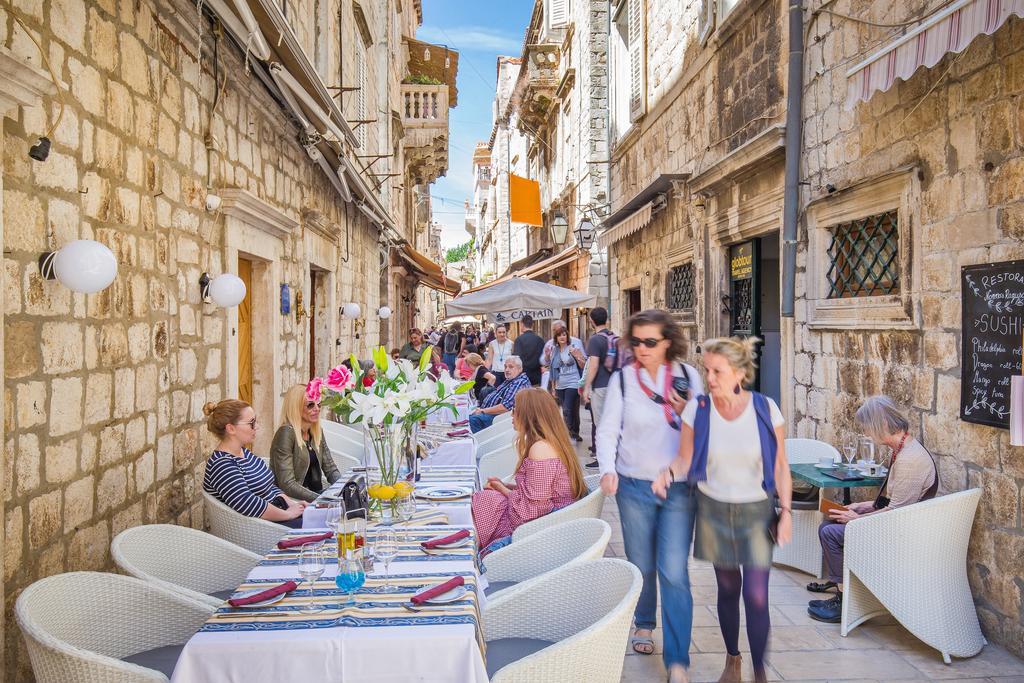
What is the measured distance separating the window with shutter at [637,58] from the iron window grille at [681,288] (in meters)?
2.83

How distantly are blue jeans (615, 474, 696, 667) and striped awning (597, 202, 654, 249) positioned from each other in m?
6.66

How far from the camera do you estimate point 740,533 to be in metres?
3.15

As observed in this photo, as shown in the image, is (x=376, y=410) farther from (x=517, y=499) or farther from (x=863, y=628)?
(x=863, y=628)

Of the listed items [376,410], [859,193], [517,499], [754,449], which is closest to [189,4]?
[376,410]

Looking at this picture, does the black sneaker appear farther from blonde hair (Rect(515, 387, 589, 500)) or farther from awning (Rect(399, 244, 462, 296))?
awning (Rect(399, 244, 462, 296))

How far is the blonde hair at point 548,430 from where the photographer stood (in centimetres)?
389

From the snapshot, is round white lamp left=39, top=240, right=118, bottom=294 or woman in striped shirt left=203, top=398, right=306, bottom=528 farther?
woman in striped shirt left=203, top=398, right=306, bottom=528

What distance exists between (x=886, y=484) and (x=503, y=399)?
4.32 metres

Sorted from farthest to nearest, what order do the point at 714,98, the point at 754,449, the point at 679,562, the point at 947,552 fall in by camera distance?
the point at 714,98, the point at 947,552, the point at 679,562, the point at 754,449

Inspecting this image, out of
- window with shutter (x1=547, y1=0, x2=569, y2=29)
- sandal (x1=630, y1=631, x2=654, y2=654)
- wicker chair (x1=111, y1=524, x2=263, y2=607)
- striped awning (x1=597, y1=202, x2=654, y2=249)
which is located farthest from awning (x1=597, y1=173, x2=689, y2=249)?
window with shutter (x1=547, y1=0, x2=569, y2=29)

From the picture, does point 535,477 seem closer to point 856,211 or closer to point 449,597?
point 449,597

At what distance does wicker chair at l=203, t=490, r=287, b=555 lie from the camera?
3.58 meters

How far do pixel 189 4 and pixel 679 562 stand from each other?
14.0 ft

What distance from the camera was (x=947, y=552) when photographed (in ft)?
12.1
